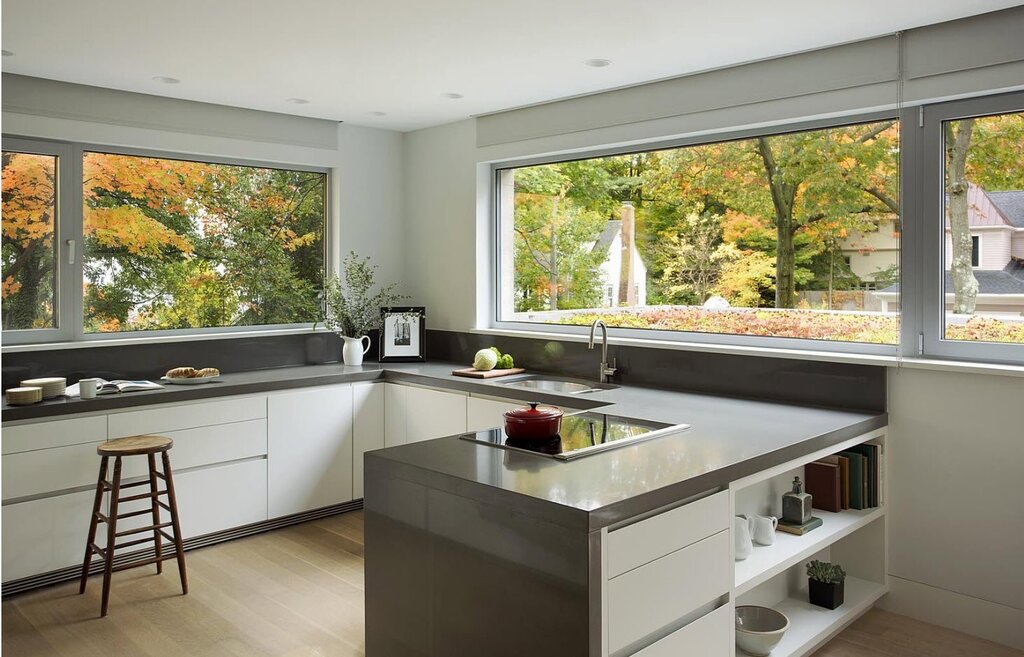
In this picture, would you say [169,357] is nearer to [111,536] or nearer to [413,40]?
[111,536]

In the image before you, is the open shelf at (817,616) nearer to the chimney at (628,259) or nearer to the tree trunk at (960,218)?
the tree trunk at (960,218)

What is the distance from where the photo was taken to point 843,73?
11.5ft

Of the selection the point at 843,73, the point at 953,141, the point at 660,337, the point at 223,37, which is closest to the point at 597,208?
the point at 660,337

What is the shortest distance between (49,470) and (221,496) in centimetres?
85

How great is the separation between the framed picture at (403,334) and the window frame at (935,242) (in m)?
3.02

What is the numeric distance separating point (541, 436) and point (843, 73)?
213 cm

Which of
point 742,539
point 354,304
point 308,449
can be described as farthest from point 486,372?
point 742,539

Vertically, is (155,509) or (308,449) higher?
(308,449)

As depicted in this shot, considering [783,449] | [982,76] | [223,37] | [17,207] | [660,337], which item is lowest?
[783,449]

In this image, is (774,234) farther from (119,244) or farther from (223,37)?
(119,244)

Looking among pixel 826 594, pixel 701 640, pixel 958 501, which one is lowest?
pixel 826 594

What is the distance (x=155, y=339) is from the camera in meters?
4.57

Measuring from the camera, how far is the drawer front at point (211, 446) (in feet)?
13.1

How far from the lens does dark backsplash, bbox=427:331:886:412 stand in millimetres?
3525
